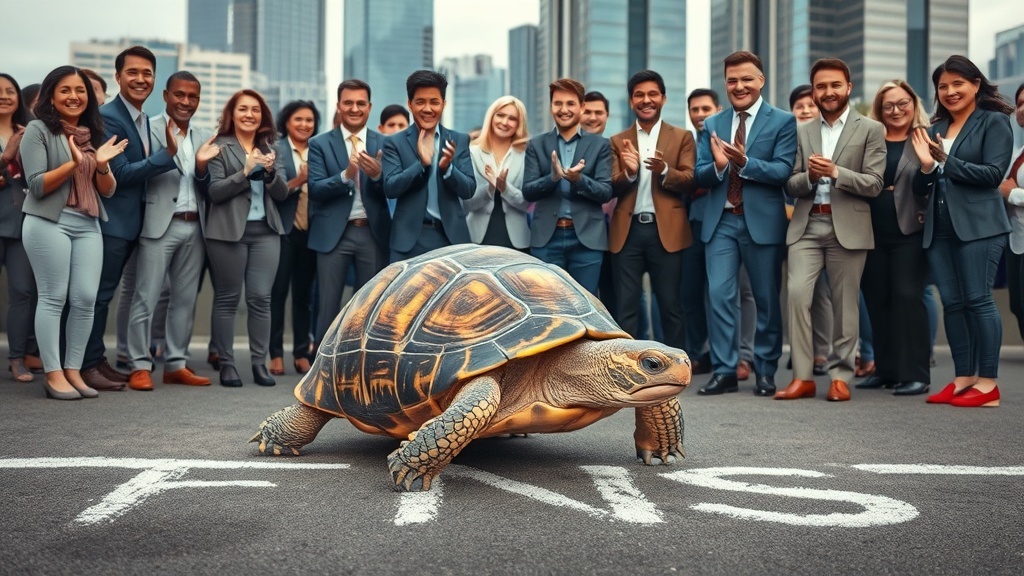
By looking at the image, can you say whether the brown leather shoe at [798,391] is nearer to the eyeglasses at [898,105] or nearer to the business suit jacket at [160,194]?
the eyeglasses at [898,105]

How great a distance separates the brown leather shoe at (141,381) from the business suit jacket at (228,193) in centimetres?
121

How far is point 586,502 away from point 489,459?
1.09m

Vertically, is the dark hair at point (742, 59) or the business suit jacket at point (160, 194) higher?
the dark hair at point (742, 59)

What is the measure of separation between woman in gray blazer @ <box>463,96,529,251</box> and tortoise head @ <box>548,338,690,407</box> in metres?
4.24

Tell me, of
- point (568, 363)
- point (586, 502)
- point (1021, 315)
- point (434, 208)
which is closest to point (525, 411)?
point (568, 363)

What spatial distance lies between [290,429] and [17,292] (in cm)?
424

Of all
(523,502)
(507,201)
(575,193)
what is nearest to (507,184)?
(507,201)

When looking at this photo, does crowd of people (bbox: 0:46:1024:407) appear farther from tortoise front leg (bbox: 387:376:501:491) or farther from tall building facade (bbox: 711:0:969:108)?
tall building facade (bbox: 711:0:969:108)

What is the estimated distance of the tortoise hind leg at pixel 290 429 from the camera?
4.75 m

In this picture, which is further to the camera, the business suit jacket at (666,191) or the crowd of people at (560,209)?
the business suit jacket at (666,191)

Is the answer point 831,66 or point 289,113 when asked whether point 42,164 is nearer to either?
point 289,113

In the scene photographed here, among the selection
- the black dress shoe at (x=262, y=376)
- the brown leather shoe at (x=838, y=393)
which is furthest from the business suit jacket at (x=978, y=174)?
the black dress shoe at (x=262, y=376)

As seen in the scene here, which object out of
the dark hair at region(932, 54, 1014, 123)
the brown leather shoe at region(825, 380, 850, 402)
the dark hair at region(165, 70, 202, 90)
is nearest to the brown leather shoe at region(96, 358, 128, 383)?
the dark hair at region(165, 70, 202, 90)

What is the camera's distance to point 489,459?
472cm
